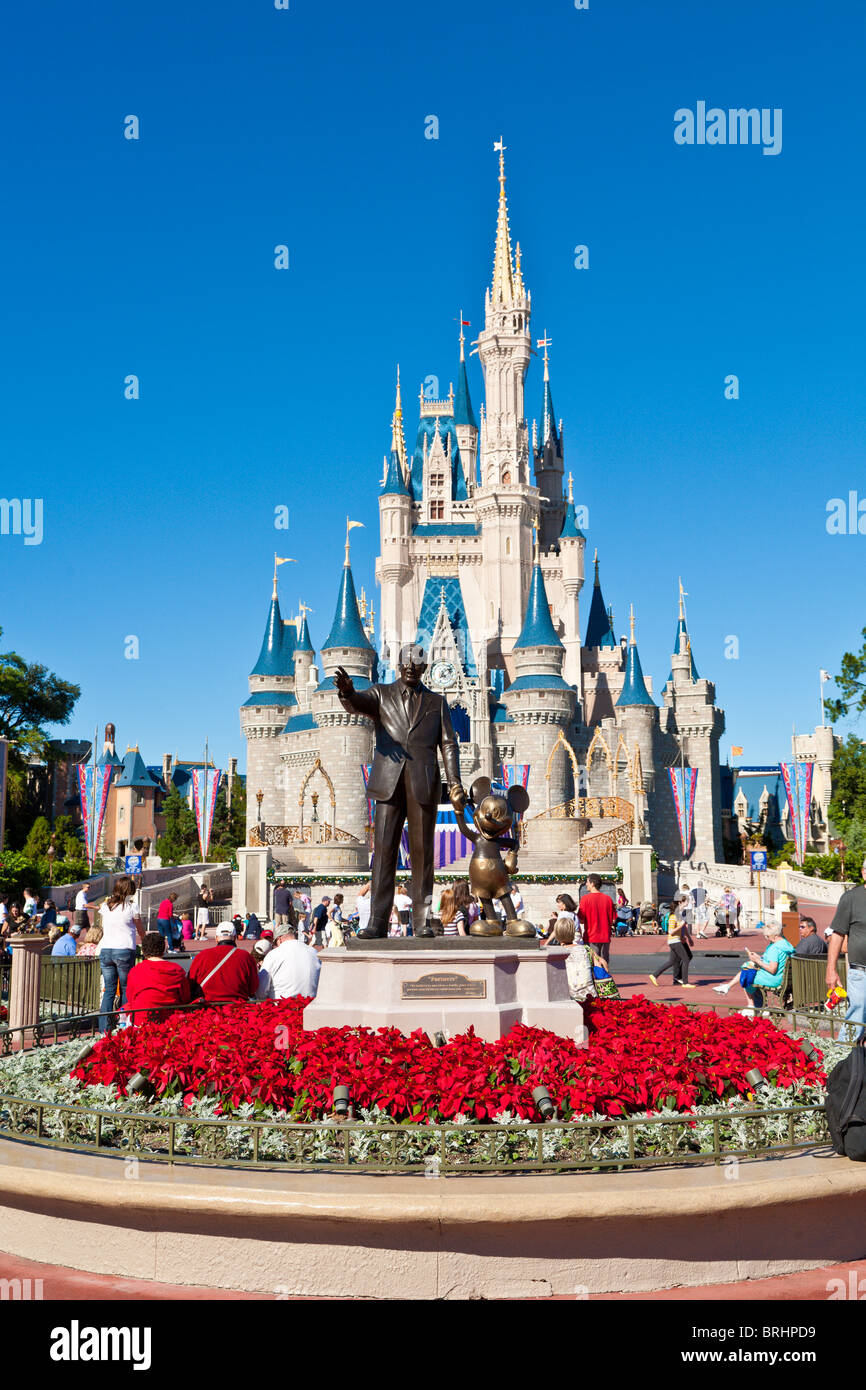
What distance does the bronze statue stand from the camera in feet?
26.3

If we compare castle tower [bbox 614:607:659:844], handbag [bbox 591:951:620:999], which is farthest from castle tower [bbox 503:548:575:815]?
handbag [bbox 591:951:620:999]

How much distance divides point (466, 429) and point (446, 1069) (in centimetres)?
6867

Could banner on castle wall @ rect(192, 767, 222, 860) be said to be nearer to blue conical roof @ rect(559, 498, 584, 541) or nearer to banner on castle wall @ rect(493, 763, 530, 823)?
banner on castle wall @ rect(493, 763, 530, 823)

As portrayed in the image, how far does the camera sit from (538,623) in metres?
59.6

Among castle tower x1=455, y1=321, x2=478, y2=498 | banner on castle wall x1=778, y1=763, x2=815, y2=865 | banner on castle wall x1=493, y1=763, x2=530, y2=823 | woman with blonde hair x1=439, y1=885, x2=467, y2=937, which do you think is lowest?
woman with blonde hair x1=439, y1=885, x2=467, y2=937

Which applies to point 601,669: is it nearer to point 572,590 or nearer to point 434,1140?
point 572,590

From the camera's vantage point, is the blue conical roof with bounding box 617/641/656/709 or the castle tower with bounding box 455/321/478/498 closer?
the blue conical roof with bounding box 617/641/656/709

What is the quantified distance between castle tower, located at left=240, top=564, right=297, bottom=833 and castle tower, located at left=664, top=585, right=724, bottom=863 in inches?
806

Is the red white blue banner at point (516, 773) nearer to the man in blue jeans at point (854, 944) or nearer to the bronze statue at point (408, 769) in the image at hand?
the bronze statue at point (408, 769)

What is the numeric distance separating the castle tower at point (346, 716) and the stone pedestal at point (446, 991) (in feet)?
146

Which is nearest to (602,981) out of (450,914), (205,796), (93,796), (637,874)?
(450,914)

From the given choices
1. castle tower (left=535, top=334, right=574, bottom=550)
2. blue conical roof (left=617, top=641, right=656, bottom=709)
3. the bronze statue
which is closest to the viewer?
the bronze statue

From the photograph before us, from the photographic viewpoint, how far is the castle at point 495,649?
56.8 meters

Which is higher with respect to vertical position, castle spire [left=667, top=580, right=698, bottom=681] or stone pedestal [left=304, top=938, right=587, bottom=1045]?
castle spire [left=667, top=580, right=698, bottom=681]
